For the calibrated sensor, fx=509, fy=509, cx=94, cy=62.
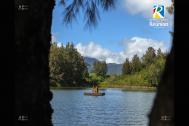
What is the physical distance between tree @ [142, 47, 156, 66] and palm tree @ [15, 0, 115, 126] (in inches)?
2443

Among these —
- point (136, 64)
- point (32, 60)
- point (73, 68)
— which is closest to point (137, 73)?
point (136, 64)

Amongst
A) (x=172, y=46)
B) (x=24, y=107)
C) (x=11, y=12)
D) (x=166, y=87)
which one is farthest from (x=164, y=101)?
(x=24, y=107)

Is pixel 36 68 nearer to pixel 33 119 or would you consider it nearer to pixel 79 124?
pixel 33 119

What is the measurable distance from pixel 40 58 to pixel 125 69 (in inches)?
2926

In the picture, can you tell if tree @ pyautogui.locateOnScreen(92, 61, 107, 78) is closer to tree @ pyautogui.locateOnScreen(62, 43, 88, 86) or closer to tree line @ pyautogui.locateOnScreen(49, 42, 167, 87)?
tree line @ pyautogui.locateOnScreen(49, 42, 167, 87)

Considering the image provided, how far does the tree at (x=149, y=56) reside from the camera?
6699cm

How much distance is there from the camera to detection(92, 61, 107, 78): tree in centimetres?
8834

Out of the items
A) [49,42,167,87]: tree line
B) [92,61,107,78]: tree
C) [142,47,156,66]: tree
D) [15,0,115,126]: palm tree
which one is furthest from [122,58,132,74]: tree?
[15,0,115,126]: palm tree

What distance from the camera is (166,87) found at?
255cm

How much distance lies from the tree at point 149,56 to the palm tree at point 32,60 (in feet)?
204

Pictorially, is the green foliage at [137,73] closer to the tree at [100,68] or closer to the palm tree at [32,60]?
the tree at [100,68]

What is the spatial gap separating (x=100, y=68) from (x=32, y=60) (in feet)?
287

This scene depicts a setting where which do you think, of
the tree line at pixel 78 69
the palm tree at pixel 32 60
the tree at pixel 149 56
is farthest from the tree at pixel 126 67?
the palm tree at pixel 32 60

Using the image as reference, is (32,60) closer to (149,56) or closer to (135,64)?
(149,56)
